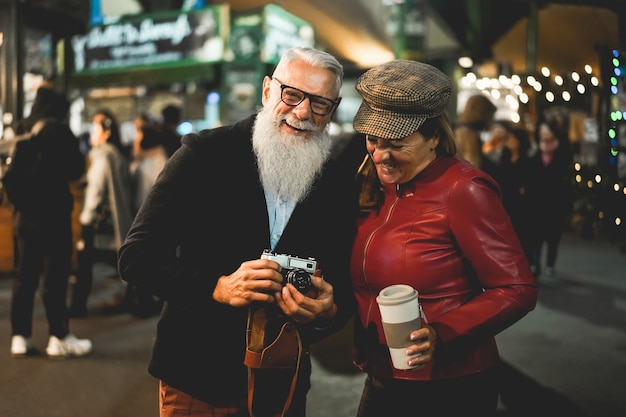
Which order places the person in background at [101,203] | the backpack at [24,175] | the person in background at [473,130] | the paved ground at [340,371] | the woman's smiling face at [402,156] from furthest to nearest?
the person in background at [101,203], the person in background at [473,130], the backpack at [24,175], the paved ground at [340,371], the woman's smiling face at [402,156]

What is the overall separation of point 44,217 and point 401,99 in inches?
154

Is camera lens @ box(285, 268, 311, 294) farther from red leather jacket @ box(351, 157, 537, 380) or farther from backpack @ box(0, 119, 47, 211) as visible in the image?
backpack @ box(0, 119, 47, 211)

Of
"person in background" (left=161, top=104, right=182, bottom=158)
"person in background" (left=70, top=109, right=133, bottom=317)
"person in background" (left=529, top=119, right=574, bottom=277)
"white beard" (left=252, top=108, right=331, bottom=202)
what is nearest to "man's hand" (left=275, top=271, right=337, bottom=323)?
"white beard" (left=252, top=108, right=331, bottom=202)

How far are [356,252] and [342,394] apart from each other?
268 centimetres

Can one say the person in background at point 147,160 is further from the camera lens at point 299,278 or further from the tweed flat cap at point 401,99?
the camera lens at point 299,278

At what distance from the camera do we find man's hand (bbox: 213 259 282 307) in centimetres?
180

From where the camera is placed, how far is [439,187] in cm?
202

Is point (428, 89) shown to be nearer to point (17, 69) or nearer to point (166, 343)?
point (166, 343)

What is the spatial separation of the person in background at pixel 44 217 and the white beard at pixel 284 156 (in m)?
3.43

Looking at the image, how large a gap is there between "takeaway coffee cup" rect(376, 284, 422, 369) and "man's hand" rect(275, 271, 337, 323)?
19 cm

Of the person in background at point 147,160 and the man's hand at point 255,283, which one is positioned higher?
the man's hand at point 255,283

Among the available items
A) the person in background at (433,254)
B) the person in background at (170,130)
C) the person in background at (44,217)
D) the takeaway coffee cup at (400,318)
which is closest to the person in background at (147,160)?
the person in background at (170,130)

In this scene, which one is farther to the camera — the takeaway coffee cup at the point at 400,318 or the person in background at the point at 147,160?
the person in background at the point at 147,160

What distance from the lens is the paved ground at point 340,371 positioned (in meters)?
4.31
